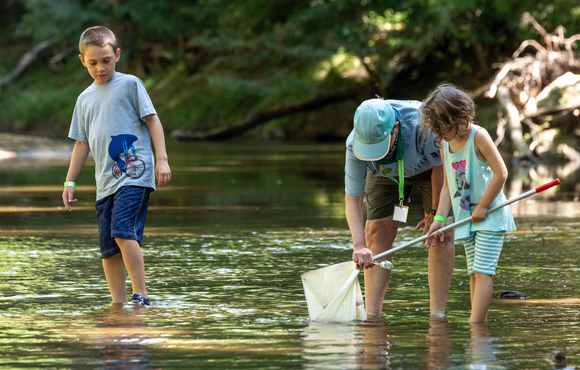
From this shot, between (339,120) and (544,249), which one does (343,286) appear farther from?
(339,120)

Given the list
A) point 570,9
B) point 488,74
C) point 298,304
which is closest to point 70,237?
point 298,304

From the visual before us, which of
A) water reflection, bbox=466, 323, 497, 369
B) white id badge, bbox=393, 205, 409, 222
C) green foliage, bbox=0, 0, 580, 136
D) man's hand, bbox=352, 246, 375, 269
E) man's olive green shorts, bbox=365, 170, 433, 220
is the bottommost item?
water reflection, bbox=466, 323, 497, 369

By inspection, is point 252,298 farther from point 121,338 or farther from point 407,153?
point 407,153

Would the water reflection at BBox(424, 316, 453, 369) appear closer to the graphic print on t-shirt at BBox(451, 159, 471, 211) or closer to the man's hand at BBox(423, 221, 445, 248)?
the man's hand at BBox(423, 221, 445, 248)

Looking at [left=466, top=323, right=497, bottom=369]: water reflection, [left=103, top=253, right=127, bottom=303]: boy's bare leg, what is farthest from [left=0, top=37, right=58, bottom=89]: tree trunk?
[left=466, top=323, right=497, bottom=369]: water reflection

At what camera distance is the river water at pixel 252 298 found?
3.29m

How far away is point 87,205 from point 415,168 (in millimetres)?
5949

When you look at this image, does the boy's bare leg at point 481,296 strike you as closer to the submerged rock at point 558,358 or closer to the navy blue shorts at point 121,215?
the submerged rock at point 558,358

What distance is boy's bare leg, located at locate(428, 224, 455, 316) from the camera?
13.5 ft

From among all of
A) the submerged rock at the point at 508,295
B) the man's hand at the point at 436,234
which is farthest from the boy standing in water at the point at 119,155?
the submerged rock at the point at 508,295

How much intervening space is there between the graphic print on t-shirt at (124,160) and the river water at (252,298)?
71 centimetres

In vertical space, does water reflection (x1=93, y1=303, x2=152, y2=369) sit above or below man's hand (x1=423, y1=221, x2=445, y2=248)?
below

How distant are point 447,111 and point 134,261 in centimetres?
181

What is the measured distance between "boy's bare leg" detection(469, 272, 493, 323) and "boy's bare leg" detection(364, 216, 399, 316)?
0.56 meters
